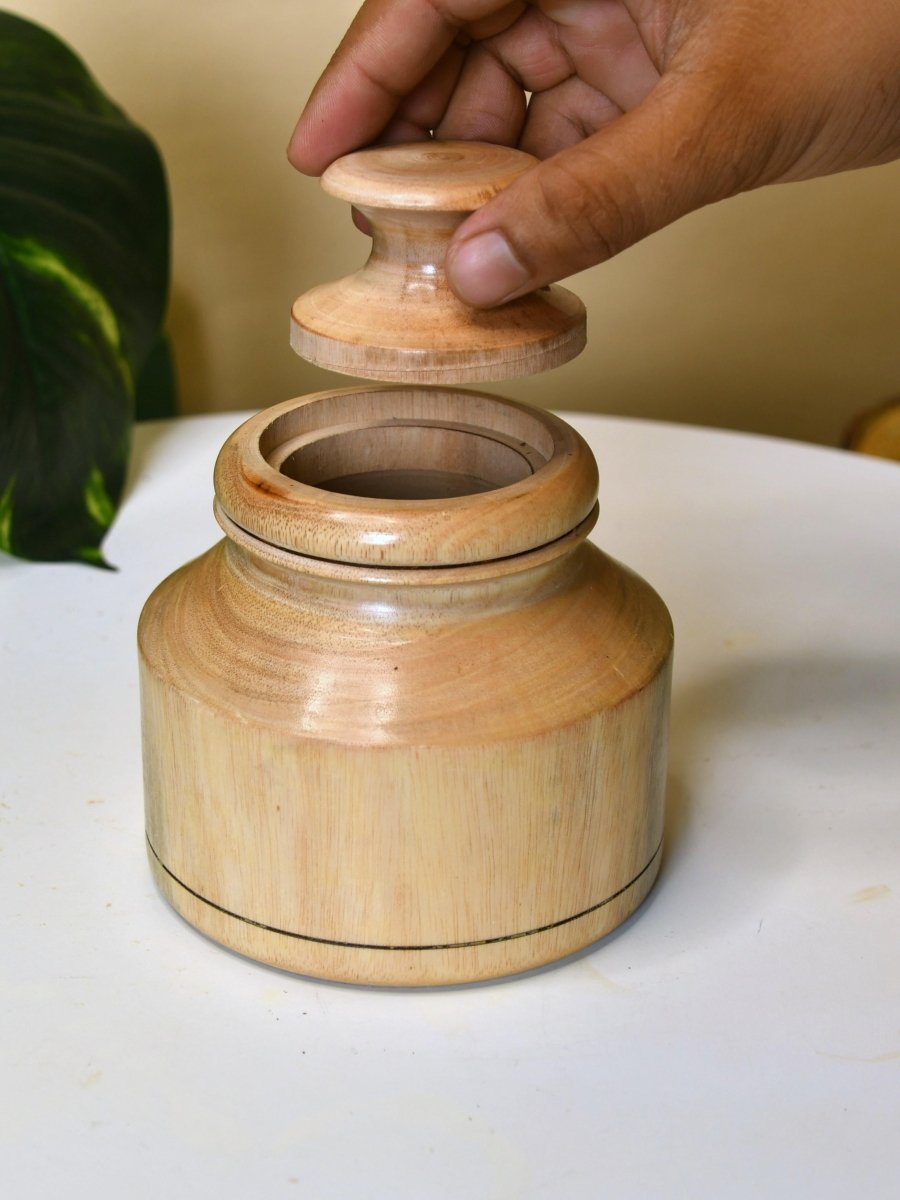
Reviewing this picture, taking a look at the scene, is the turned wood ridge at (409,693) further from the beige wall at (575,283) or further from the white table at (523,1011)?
the beige wall at (575,283)

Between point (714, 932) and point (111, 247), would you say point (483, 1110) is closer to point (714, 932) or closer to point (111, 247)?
point (714, 932)

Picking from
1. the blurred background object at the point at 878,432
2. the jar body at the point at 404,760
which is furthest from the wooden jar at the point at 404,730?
the blurred background object at the point at 878,432

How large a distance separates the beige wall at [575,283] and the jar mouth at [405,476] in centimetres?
77

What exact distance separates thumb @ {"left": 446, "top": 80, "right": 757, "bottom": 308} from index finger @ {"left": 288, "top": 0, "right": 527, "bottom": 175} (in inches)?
7.6

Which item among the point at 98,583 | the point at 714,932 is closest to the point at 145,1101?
the point at 714,932

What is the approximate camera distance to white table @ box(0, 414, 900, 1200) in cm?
46

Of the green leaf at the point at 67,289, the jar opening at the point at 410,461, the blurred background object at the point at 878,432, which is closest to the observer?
the jar opening at the point at 410,461

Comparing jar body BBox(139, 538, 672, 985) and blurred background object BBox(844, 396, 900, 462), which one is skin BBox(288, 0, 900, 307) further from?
blurred background object BBox(844, 396, 900, 462)

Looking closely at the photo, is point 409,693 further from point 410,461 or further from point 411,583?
point 410,461

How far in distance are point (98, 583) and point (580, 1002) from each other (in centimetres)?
42

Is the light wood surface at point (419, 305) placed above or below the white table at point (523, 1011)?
above

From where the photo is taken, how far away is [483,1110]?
0.48 m

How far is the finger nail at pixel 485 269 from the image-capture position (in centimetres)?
50

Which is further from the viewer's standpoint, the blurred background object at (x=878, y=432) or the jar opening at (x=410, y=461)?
the blurred background object at (x=878, y=432)
